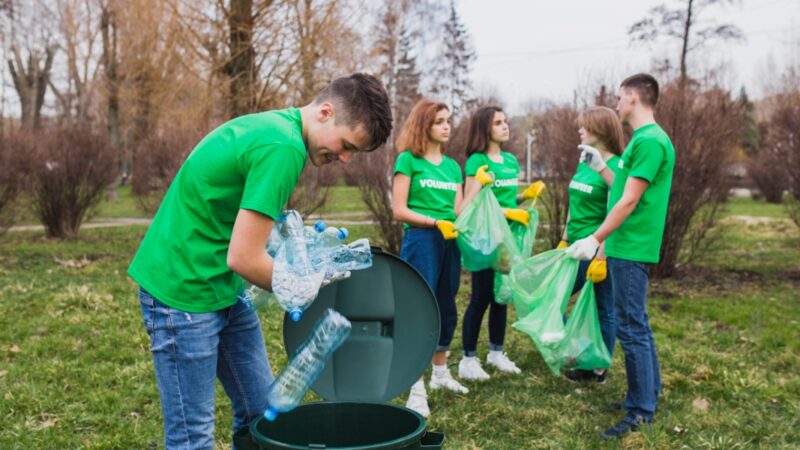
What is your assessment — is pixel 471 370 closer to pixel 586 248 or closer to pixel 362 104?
pixel 586 248

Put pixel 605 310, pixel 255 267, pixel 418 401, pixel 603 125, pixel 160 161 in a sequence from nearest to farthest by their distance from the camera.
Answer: pixel 255 267 < pixel 418 401 < pixel 603 125 < pixel 605 310 < pixel 160 161

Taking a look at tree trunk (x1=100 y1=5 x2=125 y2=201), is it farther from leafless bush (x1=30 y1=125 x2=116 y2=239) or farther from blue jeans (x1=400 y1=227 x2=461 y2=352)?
blue jeans (x1=400 y1=227 x2=461 y2=352)

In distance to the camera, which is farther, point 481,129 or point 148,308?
point 481,129

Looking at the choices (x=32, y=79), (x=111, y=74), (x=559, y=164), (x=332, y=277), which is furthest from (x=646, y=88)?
(x=32, y=79)

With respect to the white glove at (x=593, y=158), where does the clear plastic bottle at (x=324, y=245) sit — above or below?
below

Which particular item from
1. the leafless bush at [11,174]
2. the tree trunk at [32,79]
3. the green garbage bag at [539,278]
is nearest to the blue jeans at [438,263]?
the green garbage bag at [539,278]

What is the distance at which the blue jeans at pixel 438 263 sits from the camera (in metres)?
3.89

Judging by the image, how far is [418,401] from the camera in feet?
12.4

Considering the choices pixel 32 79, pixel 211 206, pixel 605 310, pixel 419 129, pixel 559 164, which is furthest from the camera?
pixel 32 79

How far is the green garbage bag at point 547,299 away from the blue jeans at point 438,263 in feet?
1.24

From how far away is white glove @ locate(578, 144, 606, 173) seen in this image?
13.1 ft

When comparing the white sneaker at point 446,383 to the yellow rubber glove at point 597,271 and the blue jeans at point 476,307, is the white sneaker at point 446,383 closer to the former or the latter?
the blue jeans at point 476,307

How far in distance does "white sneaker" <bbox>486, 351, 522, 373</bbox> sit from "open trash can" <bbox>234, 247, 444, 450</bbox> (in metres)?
2.42

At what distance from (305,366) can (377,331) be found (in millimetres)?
445
